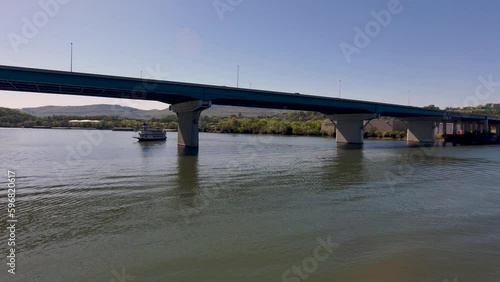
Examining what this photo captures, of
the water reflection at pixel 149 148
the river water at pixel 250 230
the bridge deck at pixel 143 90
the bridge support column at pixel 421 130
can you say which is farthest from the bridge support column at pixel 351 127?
the river water at pixel 250 230

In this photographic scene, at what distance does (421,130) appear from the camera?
99812 mm

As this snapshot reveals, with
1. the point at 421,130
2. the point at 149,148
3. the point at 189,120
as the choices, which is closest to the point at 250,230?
the point at 189,120

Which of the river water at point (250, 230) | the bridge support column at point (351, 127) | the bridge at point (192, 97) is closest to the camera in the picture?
the river water at point (250, 230)

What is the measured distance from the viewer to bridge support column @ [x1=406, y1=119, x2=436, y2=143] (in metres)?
97.7

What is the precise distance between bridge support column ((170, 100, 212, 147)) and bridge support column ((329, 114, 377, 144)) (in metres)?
42.4

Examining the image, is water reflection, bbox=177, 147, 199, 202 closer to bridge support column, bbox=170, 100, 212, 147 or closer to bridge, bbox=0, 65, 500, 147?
bridge, bbox=0, 65, 500, 147

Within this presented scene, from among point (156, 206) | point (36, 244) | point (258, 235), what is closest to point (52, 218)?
point (36, 244)

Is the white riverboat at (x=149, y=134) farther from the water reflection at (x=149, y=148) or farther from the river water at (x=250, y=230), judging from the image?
the river water at (x=250, y=230)

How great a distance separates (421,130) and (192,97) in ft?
246

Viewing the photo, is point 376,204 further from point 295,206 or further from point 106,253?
point 106,253

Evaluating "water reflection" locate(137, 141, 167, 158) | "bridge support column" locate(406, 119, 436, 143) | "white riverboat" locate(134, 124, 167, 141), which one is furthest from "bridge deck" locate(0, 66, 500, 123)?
"white riverboat" locate(134, 124, 167, 141)

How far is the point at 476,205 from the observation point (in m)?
18.6

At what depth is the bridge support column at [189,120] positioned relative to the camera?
2168 inches

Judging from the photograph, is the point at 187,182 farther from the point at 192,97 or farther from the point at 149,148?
the point at 149,148
